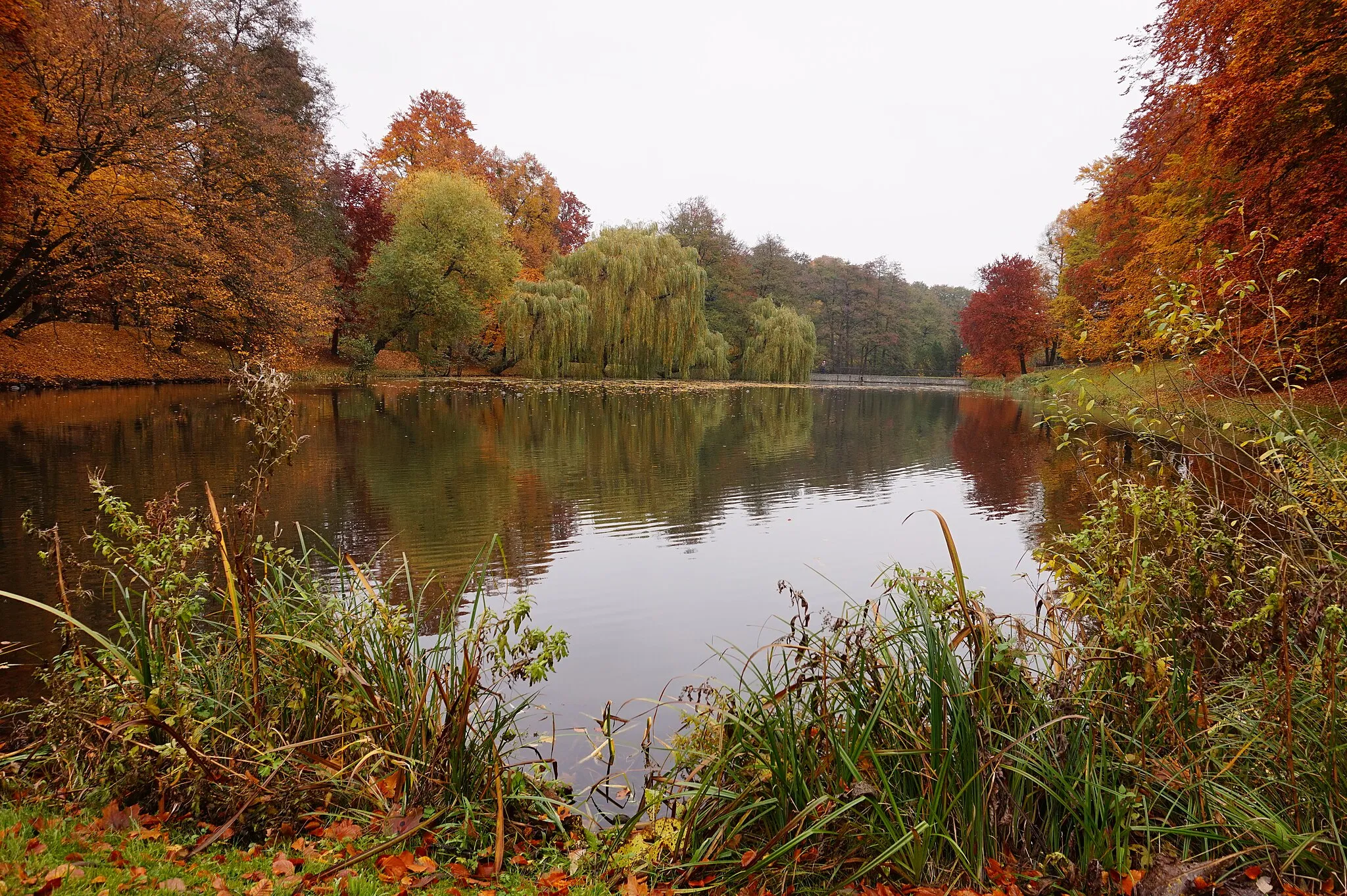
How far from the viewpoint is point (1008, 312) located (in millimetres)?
44250

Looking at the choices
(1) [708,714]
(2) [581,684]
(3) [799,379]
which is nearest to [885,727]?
(1) [708,714]

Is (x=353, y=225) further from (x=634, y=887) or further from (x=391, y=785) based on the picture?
(x=634, y=887)

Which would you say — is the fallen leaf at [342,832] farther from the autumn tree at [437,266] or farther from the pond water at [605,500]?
the autumn tree at [437,266]

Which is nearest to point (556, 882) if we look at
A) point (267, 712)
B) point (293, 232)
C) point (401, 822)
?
point (401, 822)

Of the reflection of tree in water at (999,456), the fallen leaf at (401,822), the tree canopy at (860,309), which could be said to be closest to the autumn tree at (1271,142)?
the reflection of tree in water at (999,456)

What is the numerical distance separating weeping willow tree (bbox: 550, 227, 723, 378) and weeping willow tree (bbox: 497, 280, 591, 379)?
100 centimetres

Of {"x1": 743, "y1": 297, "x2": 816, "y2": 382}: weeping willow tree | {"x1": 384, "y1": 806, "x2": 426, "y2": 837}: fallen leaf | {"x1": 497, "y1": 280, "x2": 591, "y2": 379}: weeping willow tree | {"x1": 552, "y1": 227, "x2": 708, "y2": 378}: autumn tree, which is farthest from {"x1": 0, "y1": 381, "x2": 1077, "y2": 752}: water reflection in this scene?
{"x1": 743, "y1": 297, "x2": 816, "y2": 382}: weeping willow tree

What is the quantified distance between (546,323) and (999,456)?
65.3 ft

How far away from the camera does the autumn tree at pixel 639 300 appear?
108 feet

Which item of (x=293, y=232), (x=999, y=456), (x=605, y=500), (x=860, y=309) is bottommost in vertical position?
(x=605, y=500)

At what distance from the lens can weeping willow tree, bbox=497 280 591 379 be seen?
30938 mm

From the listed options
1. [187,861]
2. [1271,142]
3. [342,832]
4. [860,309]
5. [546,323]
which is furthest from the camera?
[860,309]

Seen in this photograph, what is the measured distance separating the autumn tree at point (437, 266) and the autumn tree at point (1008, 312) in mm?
28507

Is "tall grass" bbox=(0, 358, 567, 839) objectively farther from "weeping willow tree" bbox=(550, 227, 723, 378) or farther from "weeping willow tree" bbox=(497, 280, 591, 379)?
"weeping willow tree" bbox=(550, 227, 723, 378)
